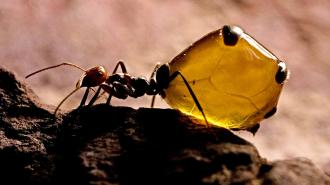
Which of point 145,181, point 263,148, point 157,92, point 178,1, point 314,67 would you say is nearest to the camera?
point 145,181

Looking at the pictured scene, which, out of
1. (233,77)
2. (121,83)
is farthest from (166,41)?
(233,77)

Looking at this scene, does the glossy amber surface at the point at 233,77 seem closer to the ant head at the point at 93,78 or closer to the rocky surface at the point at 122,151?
the rocky surface at the point at 122,151

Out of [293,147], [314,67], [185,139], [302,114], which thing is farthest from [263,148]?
[185,139]

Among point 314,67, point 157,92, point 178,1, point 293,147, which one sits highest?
point 178,1

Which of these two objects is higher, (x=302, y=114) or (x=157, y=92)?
(x=302, y=114)

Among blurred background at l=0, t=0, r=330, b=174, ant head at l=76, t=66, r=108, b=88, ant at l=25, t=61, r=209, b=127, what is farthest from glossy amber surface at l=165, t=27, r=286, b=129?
blurred background at l=0, t=0, r=330, b=174

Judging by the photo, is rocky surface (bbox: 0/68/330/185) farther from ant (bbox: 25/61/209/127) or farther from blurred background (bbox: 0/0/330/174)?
blurred background (bbox: 0/0/330/174)

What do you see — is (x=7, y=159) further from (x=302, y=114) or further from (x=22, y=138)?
(x=302, y=114)

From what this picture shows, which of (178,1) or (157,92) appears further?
(178,1)

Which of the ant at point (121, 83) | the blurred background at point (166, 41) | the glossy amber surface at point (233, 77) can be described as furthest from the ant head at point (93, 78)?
the blurred background at point (166, 41)
